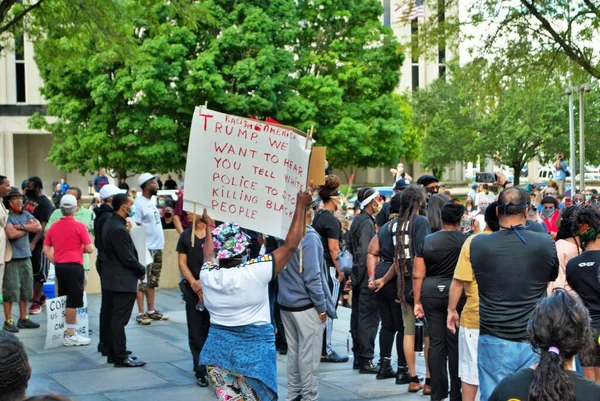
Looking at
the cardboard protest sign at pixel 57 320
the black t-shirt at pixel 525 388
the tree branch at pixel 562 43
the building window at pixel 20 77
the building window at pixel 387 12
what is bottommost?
the cardboard protest sign at pixel 57 320

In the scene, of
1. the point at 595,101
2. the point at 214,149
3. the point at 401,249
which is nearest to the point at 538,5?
the point at 401,249

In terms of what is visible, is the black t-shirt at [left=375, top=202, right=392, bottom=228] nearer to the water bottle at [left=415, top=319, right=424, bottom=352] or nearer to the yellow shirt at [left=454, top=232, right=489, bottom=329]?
the water bottle at [left=415, top=319, right=424, bottom=352]

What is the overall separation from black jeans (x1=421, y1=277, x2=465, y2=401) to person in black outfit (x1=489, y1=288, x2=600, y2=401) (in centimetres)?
394

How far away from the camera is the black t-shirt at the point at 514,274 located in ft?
20.2

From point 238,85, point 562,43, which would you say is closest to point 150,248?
point 562,43

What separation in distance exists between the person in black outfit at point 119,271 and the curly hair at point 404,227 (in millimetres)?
3024

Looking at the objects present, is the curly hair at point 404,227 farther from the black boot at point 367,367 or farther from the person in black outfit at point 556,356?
the person in black outfit at point 556,356

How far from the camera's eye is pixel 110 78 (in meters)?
38.4

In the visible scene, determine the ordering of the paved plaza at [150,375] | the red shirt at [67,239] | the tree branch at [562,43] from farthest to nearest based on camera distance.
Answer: the tree branch at [562,43]
the red shirt at [67,239]
the paved plaza at [150,375]

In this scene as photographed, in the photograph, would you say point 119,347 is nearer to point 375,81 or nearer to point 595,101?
point 375,81

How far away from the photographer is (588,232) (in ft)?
21.3

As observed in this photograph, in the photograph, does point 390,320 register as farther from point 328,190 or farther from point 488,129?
point 488,129

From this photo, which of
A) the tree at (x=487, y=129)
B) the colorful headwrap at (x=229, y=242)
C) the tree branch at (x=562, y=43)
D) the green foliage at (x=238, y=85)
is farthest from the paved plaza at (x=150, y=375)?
the tree at (x=487, y=129)

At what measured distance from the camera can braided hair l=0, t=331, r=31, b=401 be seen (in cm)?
305
